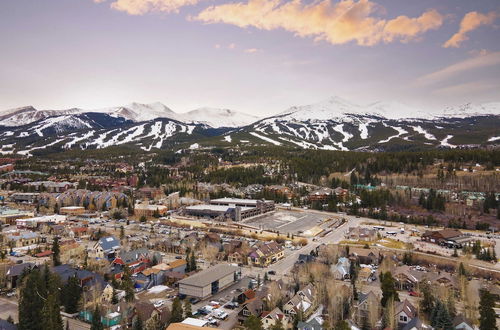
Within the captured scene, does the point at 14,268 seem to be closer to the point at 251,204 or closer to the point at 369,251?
the point at 369,251

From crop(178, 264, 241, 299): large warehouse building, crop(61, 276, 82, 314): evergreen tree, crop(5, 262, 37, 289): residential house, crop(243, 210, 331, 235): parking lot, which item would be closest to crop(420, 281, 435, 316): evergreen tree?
crop(178, 264, 241, 299): large warehouse building

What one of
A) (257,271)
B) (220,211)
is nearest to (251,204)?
(220,211)

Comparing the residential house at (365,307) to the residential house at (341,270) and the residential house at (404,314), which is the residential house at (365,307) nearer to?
the residential house at (404,314)

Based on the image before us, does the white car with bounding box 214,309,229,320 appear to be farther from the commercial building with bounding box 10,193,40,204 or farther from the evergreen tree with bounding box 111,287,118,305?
the commercial building with bounding box 10,193,40,204

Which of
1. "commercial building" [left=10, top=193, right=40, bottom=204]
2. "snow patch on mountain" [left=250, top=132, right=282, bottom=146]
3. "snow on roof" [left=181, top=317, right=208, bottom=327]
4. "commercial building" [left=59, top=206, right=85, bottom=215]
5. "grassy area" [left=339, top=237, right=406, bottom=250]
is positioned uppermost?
"snow patch on mountain" [left=250, top=132, right=282, bottom=146]

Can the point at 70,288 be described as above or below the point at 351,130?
below

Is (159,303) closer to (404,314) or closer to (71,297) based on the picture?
(71,297)
